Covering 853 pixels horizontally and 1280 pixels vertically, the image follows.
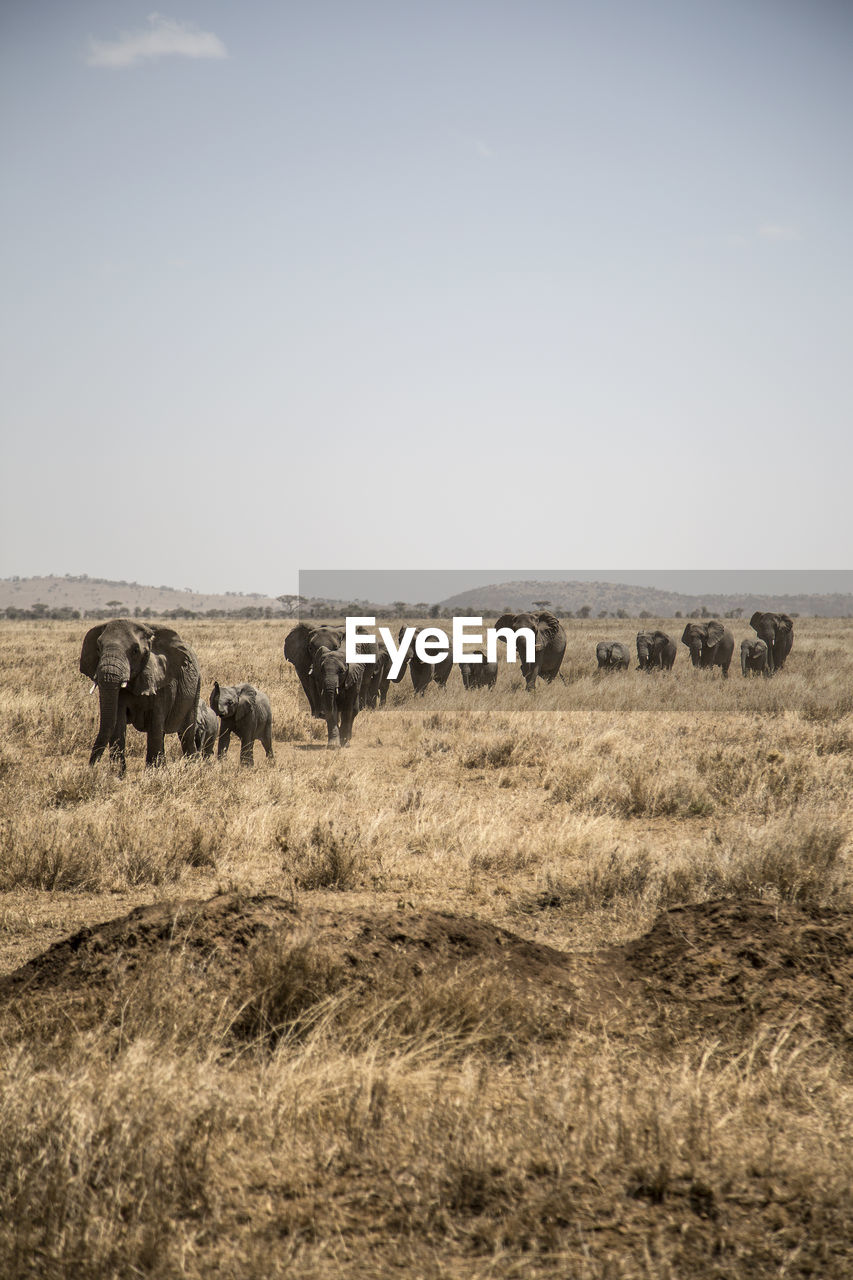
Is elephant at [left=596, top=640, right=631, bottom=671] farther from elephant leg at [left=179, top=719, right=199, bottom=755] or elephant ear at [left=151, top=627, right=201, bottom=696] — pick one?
elephant ear at [left=151, top=627, right=201, bottom=696]

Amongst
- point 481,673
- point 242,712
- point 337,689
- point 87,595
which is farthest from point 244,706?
point 87,595

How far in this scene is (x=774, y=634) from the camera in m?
27.1

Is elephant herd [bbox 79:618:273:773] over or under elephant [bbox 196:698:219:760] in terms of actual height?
over

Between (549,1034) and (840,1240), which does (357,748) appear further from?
(840,1240)

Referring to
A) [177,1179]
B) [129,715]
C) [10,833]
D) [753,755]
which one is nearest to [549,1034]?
[177,1179]

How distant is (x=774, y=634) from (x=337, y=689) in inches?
708

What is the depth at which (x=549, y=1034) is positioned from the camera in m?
3.88

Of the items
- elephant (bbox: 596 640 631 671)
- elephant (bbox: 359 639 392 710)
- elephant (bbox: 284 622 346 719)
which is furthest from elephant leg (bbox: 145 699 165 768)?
elephant (bbox: 596 640 631 671)

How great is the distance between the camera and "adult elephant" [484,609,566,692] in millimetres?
23728

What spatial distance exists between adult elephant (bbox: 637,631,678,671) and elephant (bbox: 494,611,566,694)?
288 cm

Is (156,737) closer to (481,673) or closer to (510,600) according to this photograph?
(481,673)

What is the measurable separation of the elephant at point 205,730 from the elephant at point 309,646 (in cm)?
296

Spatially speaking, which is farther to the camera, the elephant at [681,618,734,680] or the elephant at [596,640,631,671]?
the elephant at [681,618,734,680]

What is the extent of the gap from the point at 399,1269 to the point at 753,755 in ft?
32.3
